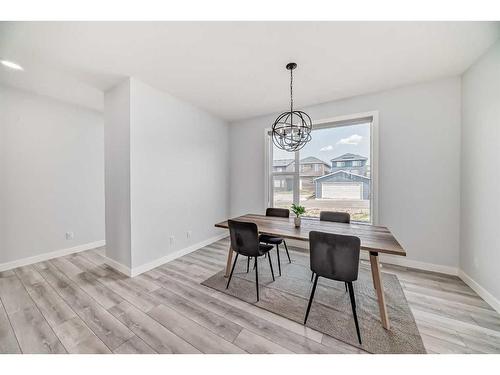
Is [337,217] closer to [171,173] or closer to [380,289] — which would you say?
[380,289]

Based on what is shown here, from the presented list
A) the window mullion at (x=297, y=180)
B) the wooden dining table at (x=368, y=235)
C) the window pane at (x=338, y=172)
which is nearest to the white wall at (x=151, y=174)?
the wooden dining table at (x=368, y=235)

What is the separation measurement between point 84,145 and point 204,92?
249cm

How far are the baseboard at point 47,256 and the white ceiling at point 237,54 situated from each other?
252cm

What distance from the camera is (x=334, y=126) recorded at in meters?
3.33

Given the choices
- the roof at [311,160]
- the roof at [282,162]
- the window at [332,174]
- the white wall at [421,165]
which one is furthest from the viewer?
the roof at [282,162]

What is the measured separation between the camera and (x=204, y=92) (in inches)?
115

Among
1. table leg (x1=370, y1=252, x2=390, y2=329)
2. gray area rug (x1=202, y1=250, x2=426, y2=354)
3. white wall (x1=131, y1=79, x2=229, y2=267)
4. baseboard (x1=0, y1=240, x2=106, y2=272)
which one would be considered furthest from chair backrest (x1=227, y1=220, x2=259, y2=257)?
baseboard (x1=0, y1=240, x2=106, y2=272)

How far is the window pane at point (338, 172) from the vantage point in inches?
122

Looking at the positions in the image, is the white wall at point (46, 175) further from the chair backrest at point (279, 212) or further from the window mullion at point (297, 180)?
the window mullion at point (297, 180)

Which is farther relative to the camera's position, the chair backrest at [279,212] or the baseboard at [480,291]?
the chair backrest at [279,212]

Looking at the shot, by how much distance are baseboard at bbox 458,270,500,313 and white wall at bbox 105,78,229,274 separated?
382cm

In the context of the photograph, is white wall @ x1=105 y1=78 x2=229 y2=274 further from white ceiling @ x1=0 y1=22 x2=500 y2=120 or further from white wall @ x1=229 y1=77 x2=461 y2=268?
white wall @ x1=229 y1=77 x2=461 y2=268
